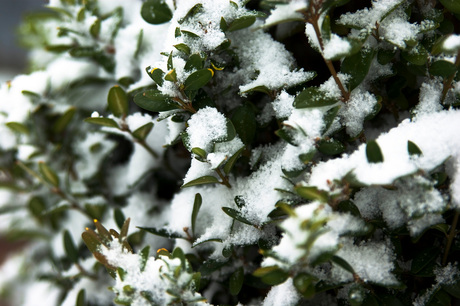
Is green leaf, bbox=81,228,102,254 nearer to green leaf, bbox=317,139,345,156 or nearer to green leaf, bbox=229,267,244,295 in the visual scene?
green leaf, bbox=229,267,244,295

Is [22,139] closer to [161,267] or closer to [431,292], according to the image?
[161,267]

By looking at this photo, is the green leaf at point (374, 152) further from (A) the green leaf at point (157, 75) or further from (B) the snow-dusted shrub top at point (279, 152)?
(A) the green leaf at point (157, 75)

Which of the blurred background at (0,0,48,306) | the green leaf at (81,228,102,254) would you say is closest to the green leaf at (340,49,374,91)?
the green leaf at (81,228,102,254)

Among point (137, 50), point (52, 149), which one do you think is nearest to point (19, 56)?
point (52, 149)

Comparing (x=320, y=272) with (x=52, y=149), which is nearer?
(x=320, y=272)

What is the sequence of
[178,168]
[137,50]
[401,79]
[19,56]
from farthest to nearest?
[19,56]
[178,168]
[137,50]
[401,79]

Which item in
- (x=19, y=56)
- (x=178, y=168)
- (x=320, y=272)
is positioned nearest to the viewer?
(x=320, y=272)
